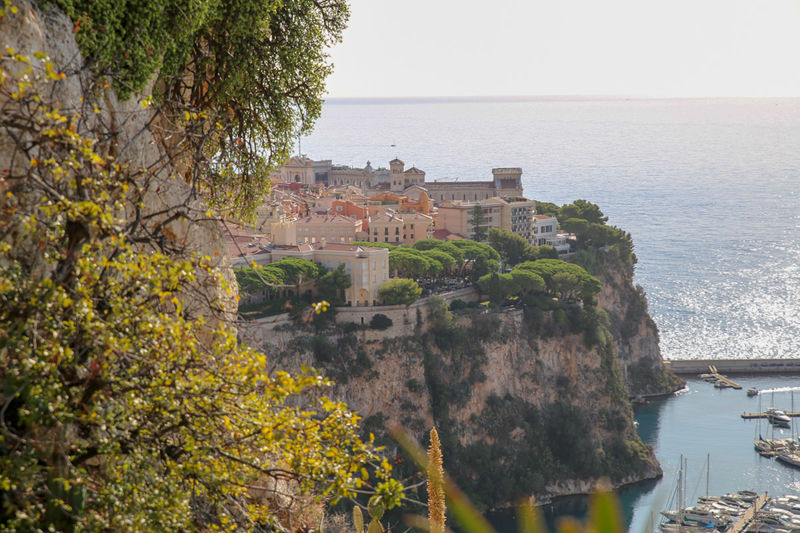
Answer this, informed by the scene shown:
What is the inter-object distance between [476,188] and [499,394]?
2968cm

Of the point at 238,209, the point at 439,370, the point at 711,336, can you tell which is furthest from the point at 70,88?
the point at 711,336

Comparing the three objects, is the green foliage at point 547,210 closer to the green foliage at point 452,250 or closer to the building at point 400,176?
the building at point 400,176

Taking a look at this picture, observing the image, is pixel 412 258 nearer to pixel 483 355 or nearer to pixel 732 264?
pixel 483 355

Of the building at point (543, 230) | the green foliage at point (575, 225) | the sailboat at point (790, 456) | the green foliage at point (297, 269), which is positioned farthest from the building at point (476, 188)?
the green foliage at point (297, 269)

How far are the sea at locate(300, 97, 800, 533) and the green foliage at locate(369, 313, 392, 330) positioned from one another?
8.15m

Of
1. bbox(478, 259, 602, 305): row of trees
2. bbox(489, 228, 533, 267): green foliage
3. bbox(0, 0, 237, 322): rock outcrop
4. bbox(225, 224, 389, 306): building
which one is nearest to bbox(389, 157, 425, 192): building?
bbox(489, 228, 533, 267): green foliage

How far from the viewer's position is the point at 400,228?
49.4 metres

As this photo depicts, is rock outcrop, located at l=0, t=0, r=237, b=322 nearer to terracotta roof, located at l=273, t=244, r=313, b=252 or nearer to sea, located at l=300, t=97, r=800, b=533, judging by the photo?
sea, located at l=300, t=97, r=800, b=533

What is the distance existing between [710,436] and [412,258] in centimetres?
1495

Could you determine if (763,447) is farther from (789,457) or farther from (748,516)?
(748,516)

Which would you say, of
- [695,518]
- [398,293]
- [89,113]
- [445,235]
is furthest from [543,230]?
[89,113]

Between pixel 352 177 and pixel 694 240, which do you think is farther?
pixel 694 240

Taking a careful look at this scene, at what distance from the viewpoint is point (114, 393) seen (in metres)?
4.28

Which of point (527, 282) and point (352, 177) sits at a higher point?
point (352, 177)
